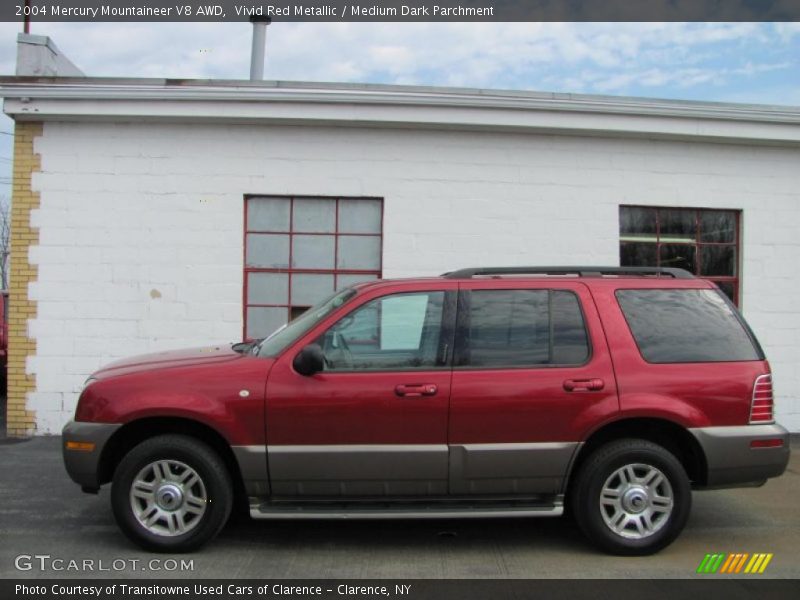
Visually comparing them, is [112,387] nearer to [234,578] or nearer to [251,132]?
[234,578]

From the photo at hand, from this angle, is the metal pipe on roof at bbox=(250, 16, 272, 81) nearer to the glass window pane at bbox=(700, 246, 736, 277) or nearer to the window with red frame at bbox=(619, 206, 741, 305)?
the window with red frame at bbox=(619, 206, 741, 305)

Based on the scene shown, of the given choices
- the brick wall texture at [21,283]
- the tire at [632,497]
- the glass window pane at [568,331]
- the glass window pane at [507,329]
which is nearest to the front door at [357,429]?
the glass window pane at [507,329]

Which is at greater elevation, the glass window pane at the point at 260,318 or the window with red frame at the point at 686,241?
the window with red frame at the point at 686,241

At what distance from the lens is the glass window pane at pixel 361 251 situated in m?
8.91

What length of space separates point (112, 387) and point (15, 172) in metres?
5.11

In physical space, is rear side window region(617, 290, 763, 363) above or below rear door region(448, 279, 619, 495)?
above

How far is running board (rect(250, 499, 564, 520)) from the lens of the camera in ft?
15.4

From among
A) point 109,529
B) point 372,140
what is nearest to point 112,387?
point 109,529

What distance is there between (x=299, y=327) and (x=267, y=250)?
13.0 ft

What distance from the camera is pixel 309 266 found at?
29.2 feet

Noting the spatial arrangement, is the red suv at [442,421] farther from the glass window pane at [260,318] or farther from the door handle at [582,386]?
the glass window pane at [260,318]

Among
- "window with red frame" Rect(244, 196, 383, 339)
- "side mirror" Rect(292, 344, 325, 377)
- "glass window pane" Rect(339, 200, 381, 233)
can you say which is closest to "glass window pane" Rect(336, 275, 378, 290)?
"window with red frame" Rect(244, 196, 383, 339)

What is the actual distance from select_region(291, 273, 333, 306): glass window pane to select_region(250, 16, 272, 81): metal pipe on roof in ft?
16.4

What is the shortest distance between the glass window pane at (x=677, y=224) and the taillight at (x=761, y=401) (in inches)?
188
